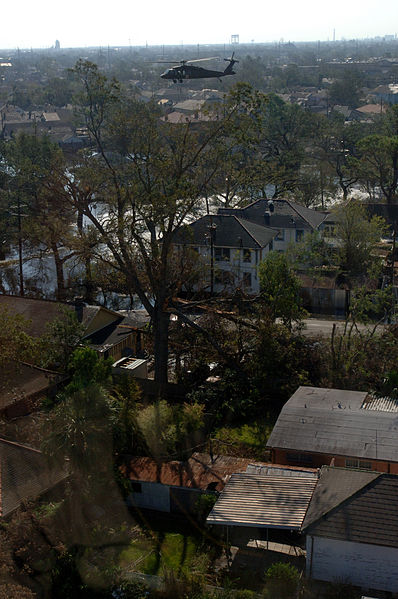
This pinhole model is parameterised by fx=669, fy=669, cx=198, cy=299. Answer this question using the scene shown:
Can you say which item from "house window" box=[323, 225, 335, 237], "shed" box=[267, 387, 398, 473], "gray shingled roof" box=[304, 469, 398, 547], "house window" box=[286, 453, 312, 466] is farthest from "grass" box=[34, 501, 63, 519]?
"house window" box=[323, 225, 335, 237]

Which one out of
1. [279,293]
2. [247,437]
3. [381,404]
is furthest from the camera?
[279,293]

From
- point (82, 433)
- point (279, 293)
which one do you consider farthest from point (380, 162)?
point (82, 433)

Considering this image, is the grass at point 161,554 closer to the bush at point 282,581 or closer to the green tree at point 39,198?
the bush at point 282,581

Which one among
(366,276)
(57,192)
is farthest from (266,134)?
(57,192)

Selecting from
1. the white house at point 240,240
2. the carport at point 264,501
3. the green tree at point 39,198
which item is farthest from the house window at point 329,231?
the carport at point 264,501

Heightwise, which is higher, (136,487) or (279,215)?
(279,215)

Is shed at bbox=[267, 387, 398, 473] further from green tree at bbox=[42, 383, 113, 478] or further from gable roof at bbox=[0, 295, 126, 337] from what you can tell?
gable roof at bbox=[0, 295, 126, 337]

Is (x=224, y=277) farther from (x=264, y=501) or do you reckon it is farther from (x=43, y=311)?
(x=264, y=501)
